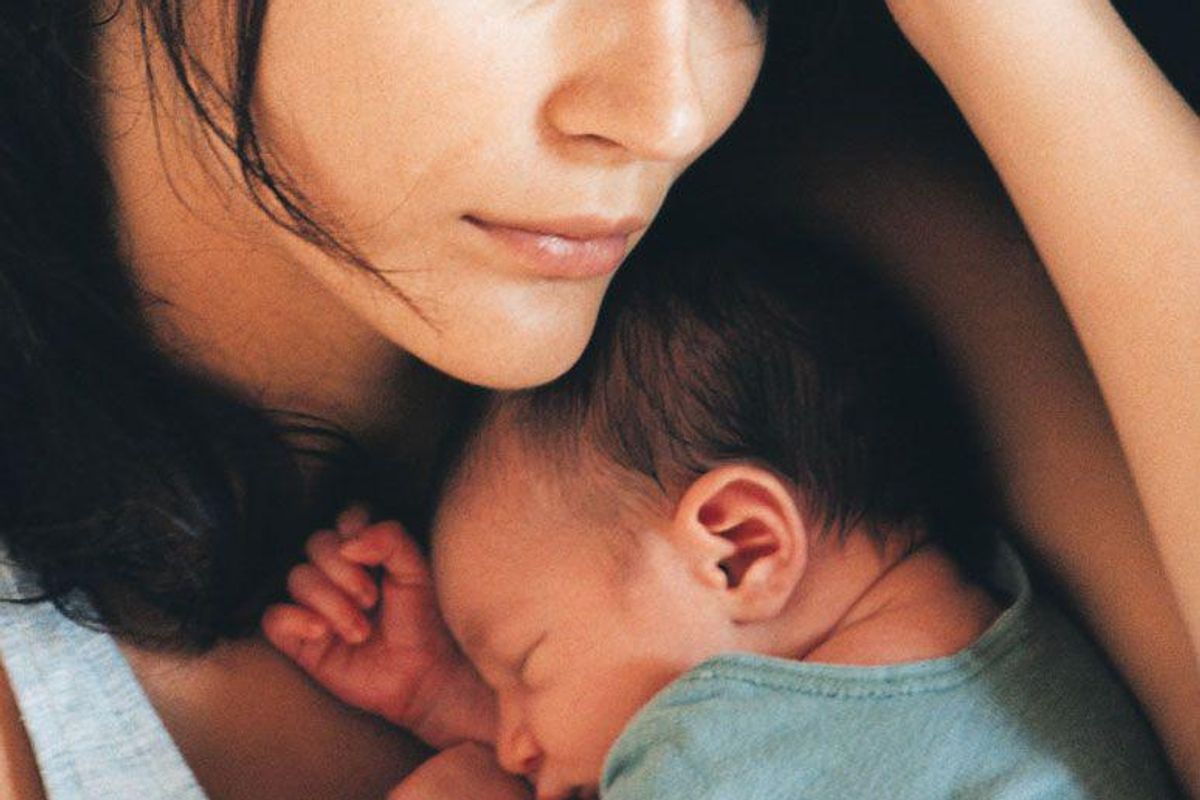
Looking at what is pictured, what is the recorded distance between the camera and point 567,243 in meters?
0.89

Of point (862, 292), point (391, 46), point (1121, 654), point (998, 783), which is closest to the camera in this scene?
point (391, 46)

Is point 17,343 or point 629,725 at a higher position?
point 17,343

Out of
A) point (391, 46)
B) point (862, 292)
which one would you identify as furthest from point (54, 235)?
point (862, 292)

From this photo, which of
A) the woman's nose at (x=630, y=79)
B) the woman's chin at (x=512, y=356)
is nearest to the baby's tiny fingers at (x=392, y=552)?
the woman's chin at (x=512, y=356)

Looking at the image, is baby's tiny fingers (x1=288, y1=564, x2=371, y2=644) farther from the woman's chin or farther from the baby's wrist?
the woman's chin

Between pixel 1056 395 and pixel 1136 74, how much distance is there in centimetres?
25

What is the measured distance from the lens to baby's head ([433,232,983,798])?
99 centimetres

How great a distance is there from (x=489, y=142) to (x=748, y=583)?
0.38 metres

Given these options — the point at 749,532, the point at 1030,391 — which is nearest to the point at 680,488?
the point at 749,532

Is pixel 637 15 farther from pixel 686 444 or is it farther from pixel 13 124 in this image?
pixel 13 124

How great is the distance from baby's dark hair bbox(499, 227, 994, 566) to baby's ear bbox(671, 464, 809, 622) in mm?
21

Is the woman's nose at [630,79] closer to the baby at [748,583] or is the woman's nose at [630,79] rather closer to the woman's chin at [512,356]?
the woman's chin at [512,356]

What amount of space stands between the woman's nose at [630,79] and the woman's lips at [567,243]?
0.08 metres

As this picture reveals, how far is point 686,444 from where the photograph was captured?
996mm
